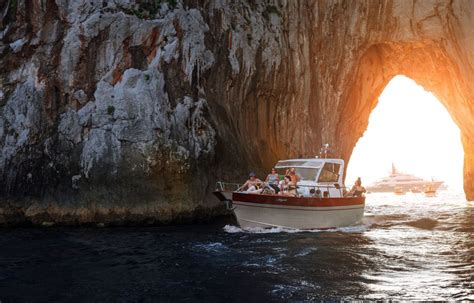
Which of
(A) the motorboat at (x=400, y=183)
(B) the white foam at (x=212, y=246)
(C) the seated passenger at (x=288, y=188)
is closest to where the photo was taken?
(B) the white foam at (x=212, y=246)

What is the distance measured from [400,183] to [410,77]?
71236 millimetres

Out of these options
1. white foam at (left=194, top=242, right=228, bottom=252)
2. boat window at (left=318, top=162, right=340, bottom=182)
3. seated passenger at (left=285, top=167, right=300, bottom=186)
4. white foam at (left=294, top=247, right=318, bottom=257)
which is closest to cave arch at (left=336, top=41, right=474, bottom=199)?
boat window at (left=318, top=162, right=340, bottom=182)

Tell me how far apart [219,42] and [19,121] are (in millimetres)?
12831

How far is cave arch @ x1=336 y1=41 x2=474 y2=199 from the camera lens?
3822 cm

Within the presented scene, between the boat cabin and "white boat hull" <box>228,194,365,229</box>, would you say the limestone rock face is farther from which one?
the boat cabin

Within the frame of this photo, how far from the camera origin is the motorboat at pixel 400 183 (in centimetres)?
10463

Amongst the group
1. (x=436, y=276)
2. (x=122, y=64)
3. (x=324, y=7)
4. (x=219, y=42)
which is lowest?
(x=436, y=276)

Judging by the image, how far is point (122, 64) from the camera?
2478cm

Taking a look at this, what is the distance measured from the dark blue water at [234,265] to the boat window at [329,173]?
3645 mm

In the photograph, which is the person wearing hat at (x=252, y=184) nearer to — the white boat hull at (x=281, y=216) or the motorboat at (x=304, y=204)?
the motorboat at (x=304, y=204)

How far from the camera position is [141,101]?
23688mm

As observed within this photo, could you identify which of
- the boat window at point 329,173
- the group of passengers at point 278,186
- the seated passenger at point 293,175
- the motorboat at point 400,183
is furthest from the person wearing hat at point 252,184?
the motorboat at point 400,183

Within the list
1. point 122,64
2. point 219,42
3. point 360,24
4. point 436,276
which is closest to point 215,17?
point 219,42

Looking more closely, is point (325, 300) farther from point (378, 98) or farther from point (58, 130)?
point (378, 98)
